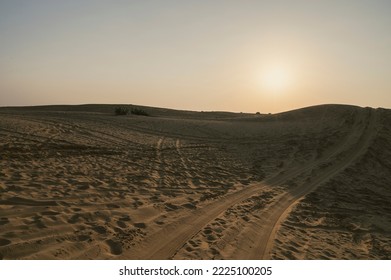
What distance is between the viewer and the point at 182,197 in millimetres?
7340

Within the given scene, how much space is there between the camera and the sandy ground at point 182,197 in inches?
192

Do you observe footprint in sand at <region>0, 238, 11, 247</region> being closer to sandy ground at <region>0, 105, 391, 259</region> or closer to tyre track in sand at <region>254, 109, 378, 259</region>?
sandy ground at <region>0, 105, 391, 259</region>

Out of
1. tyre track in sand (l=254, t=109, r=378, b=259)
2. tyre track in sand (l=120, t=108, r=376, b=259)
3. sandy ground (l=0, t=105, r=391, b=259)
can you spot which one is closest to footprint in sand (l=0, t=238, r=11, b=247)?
sandy ground (l=0, t=105, r=391, b=259)

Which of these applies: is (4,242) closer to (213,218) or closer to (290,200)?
(213,218)

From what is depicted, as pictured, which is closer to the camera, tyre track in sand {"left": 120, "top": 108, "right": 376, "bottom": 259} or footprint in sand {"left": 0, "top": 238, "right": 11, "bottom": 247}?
footprint in sand {"left": 0, "top": 238, "right": 11, "bottom": 247}

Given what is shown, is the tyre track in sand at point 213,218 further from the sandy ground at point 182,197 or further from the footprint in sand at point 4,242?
the footprint in sand at point 4,242

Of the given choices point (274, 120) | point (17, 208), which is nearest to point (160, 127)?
point (274, 120)


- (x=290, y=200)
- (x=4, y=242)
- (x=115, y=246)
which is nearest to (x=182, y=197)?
(x=290, y=200)

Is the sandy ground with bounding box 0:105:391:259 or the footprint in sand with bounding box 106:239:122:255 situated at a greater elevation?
the sandy ground with bounding box 0:105:391:259

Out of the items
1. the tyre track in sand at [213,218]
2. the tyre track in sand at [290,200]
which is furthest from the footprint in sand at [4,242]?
the tyre track in sand at [290,200]

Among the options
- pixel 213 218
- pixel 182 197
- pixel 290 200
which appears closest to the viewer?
pixel 213 218

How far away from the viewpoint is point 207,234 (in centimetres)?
548

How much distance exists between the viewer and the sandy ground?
4887 mm
